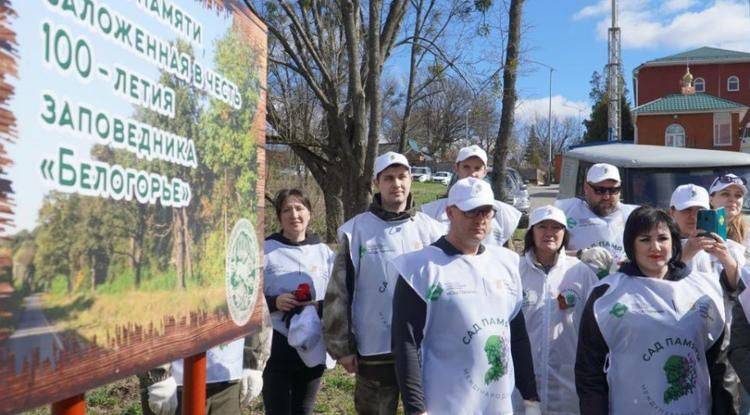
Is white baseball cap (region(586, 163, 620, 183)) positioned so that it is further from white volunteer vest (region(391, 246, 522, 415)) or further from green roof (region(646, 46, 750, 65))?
green roof (region(646, 46, 750, 65))

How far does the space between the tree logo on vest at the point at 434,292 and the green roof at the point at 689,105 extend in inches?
1803

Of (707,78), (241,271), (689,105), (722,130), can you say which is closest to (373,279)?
(241,271)

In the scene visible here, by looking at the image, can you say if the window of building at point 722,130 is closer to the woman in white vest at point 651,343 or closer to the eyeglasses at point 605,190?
the eyeglasses at point 605,190

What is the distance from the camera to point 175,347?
220 centimetres

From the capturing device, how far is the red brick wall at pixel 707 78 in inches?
2351

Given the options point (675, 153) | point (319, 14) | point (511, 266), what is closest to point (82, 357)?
point (511, 266)

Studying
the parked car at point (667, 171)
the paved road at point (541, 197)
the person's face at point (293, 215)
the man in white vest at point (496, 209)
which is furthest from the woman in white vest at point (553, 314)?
the paved road at point (541, 197)

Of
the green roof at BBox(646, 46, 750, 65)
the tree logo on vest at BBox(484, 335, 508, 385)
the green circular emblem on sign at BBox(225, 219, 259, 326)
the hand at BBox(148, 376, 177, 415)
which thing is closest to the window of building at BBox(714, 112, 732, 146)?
the green roof at BBox(646, 46, 750, 65)

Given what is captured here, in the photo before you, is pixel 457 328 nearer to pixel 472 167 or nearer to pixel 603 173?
pixel 472 167

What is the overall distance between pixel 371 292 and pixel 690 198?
1945mm

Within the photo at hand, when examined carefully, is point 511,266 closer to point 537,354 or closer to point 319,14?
point 537,354

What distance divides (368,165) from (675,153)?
181 inches

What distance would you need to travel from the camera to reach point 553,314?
385 centimetres

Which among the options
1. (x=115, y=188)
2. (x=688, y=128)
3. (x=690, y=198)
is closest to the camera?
(x=115, y=188)
